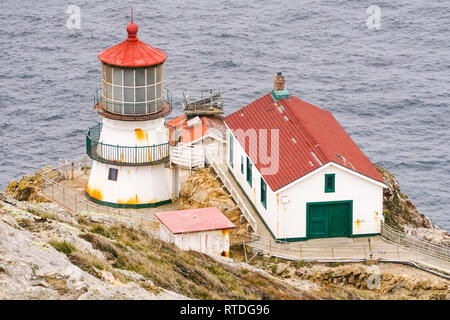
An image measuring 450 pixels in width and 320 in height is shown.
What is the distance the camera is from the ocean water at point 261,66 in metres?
69.4

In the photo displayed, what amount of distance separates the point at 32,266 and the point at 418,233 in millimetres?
27326

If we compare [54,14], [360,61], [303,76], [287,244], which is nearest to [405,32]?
[360,61]

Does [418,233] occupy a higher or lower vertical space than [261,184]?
lower

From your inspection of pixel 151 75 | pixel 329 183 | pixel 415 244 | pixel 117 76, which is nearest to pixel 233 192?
pixel 329 183

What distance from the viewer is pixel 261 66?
88.1 meters

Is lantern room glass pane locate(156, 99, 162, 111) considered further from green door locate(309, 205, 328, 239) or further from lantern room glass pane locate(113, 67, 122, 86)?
green door locate(309, 205, 328, 239)

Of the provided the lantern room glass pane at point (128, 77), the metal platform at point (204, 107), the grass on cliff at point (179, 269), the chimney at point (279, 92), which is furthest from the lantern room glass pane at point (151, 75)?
the grass on cliff at point (179, 269)

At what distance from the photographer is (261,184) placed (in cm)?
4150

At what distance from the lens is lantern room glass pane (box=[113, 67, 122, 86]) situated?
42191mm

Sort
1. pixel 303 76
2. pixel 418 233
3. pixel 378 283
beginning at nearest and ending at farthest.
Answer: pixel 378 283 → pixel 418 233 → pixel 303 76

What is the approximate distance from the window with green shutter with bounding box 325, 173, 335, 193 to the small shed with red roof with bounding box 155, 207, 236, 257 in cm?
423

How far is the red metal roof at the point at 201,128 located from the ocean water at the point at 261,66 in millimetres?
16425
